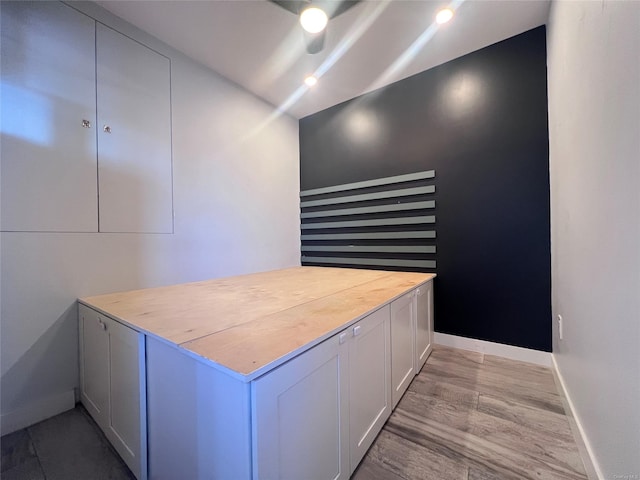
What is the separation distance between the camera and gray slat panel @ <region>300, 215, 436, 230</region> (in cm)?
256

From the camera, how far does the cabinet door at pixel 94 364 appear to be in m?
1.38

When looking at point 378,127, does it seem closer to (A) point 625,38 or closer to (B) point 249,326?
(A) point 625,38

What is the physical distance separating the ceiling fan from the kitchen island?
170 cm

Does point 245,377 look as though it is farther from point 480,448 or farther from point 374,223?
point 374,223

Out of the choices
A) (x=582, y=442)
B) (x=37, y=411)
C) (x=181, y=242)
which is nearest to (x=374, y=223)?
(x=181, y=242)

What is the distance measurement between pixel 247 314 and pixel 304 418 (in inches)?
22.3

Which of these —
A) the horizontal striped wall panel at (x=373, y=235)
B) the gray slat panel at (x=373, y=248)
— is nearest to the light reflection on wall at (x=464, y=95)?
the horizontal striped wall panel at (x=373, y=235)

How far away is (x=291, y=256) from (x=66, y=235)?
2213mm

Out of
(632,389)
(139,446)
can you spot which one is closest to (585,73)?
(632,389)

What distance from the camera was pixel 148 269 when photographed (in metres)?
2.04

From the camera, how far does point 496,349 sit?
2.21 m

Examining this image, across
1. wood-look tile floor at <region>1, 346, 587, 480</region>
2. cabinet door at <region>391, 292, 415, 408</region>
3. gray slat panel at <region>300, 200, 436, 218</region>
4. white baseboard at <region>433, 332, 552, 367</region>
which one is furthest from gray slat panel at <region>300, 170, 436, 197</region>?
wood-look tile floor at <region>1, 346, 587, 480</region>

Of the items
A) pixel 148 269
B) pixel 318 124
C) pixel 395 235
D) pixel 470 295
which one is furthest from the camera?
pixel 318 124

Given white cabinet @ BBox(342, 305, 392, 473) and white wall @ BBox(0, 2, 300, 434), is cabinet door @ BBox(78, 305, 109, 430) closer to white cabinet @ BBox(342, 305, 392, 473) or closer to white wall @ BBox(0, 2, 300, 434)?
white wall @ BBox(0, 2, 300, 434)
